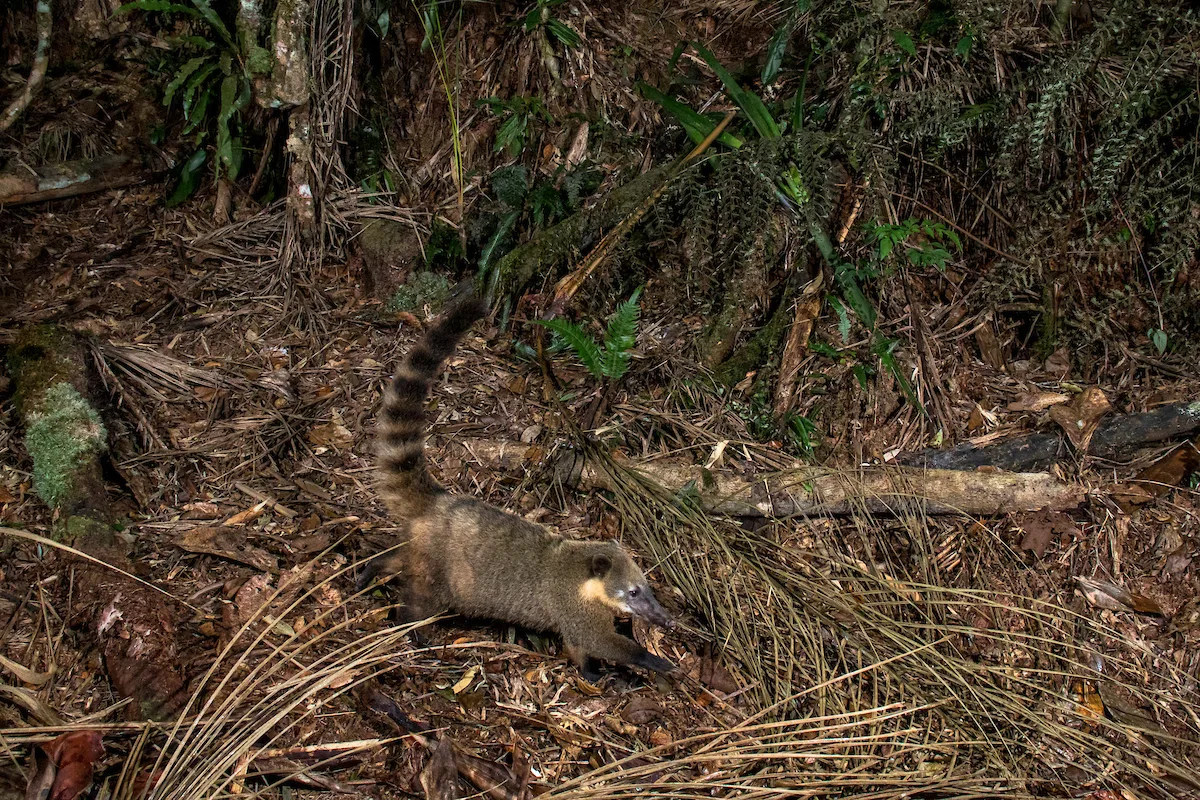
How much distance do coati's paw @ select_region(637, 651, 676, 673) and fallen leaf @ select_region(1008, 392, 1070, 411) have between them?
2312 millimetres

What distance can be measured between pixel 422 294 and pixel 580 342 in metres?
1.47

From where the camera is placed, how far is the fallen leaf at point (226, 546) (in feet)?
11.7

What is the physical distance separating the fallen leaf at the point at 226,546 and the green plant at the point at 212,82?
2597 millimetres

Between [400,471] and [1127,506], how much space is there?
11.5 ft

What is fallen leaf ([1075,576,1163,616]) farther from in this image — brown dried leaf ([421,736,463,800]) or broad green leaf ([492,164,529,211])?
broad green leaf ([492,164,529,211])

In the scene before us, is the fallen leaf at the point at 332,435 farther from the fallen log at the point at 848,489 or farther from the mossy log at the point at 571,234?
the mossy log at the point at 571,234

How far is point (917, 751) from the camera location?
3061mm

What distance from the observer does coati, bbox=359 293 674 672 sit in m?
3.49

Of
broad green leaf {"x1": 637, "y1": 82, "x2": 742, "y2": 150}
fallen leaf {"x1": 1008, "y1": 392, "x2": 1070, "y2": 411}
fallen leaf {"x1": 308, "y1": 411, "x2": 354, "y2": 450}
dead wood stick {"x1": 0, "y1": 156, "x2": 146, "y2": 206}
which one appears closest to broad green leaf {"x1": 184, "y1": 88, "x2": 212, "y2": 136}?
dead wood stick {"x1": 0, "y1": 156, "x2": 146, "y2": 206}

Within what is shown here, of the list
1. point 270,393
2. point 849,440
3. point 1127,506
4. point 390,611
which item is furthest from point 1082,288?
point 270,393

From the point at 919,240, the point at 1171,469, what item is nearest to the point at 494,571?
the point at 919,240

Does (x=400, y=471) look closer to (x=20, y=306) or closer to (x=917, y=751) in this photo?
(x=917, y=751)

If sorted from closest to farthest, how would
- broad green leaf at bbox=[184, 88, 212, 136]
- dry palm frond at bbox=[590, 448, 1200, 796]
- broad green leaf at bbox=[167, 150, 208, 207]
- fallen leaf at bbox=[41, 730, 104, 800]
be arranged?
fallen leaf at bbox=[41, 730, 104, 800]
dry palm frond at bbox=[590, 448, 1200, 796]
broad green leaf at bbox=[184, 88, 212, 136]
broad green leaf at bbox=[167, 150, 208, 207]

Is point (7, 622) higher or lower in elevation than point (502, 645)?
higher
